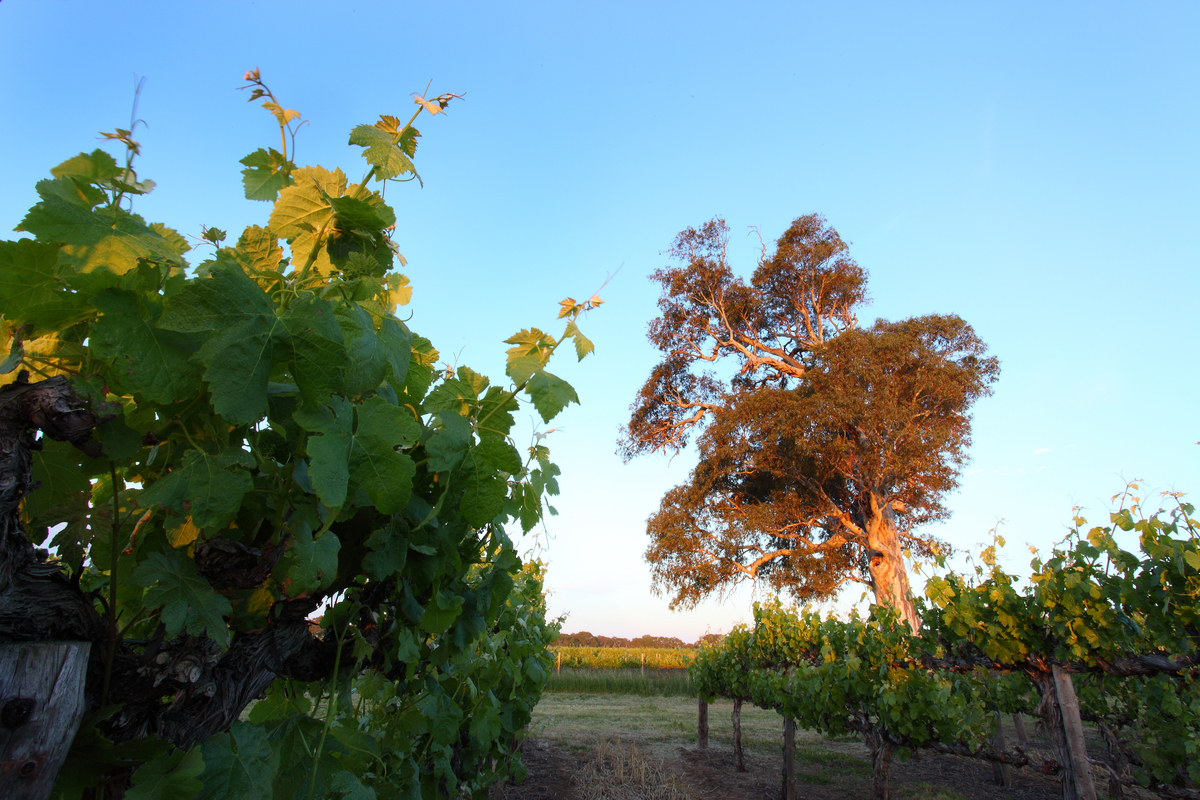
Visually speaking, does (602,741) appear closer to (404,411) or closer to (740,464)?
(740,464)

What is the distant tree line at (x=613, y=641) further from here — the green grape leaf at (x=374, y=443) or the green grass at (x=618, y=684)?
the green grape leaf at (x=374, y=443)

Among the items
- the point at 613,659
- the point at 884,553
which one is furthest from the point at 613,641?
the point at 884,553

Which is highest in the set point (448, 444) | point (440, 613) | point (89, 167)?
point (89, 167)

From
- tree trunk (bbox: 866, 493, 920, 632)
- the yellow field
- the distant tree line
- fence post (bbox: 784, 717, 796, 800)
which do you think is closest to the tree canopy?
tree trunk (bbox: 866, 493, 920, 632)

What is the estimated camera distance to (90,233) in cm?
79

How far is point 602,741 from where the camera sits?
9.86 meters

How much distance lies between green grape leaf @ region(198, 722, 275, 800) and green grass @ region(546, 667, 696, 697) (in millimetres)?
28744

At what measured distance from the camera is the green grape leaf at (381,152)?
3.40 ft

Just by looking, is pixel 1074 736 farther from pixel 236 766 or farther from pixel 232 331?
pixel 232 331

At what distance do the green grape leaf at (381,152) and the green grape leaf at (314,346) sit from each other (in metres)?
0.35

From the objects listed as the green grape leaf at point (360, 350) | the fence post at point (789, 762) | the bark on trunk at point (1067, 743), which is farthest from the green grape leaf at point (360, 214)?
the fence post at point (789, 762)

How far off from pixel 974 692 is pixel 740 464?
402 inches

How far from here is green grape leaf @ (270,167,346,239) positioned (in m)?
1.07

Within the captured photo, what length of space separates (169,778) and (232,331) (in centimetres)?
59
